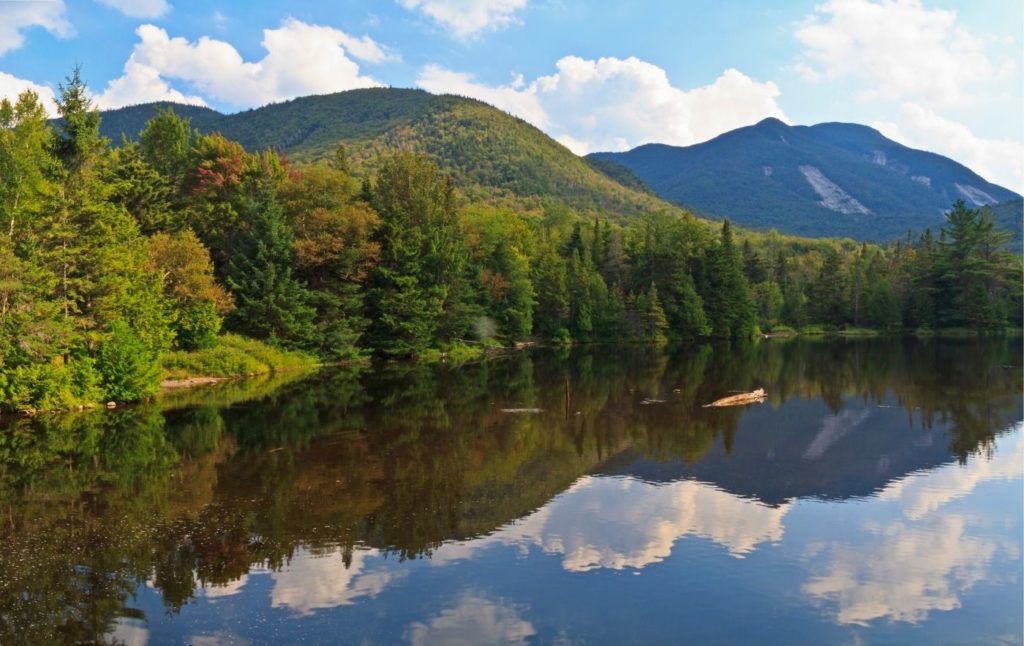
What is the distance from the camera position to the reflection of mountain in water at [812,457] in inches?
788

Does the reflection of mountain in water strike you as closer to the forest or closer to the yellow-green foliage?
the forest

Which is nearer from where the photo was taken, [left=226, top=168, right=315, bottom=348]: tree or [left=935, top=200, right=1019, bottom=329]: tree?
[left=226, top=168, right=315, bottom=348]: tree

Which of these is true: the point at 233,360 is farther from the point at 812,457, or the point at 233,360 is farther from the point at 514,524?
the point at 812,457

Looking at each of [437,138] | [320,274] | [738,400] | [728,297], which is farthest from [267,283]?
[437,138]

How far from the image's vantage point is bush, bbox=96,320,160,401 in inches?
1260

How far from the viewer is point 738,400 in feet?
111

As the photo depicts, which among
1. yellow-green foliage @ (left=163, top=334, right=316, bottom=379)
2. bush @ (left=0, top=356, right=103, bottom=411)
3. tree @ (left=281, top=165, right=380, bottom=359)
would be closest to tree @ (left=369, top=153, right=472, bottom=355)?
tree @ (left=281, top=165, right=380, bottom=359)

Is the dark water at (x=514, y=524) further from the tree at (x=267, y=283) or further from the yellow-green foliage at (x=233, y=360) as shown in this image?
the tree at (x=267, y=283)

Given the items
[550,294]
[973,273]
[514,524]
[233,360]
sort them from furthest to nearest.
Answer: [973,273]
[550,294]
[233,360]
[514,524]

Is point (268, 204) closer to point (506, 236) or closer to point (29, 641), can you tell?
point (506, 236)

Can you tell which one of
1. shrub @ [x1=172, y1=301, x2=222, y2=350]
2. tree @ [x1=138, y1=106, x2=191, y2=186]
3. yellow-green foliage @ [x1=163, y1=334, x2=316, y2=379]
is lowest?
yellow-green foliage @ [x1=163, y1=334, x2=316, y2=379]

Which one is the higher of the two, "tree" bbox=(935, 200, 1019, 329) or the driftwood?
"tree" bbox=(935, 200, 1019, 329)

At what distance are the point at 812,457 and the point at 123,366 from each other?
28131 mm

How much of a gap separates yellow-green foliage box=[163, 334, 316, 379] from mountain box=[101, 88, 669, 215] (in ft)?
277
